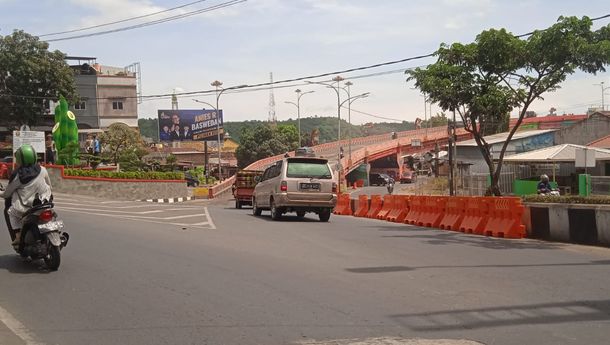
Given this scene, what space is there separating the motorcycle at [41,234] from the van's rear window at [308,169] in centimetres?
1071

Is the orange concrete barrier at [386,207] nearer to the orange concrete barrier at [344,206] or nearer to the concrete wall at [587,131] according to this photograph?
the orange concrete barrier at [344,206]

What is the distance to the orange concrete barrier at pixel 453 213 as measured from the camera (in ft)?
54.6

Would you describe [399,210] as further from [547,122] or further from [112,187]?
[547,122]

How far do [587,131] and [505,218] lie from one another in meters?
40.1

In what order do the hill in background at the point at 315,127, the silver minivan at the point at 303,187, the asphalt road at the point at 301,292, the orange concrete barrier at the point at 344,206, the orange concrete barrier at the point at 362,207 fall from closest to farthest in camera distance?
the asphalt road at the point at 301,292 → the silver minivan at the point at 303,187 → the orange concrete barrier at the point at 362,207 → the orange concrete barrier at the point at 344,206 → the hill in background at the point at 315,127

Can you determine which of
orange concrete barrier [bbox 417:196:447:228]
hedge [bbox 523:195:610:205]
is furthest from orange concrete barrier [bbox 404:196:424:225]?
hedge [bbox 523:195:610:205]

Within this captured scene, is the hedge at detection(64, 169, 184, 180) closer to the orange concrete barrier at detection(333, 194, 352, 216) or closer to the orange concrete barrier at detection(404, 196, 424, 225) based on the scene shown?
the orange concrete barrier at detection(333, 194, 352, 216)

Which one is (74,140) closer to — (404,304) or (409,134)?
(404,304)

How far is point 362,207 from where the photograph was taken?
24.8m

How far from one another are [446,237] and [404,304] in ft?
25.8

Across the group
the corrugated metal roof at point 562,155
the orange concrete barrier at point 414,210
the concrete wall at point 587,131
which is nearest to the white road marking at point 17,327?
the orange concrete barrier at point 414,210

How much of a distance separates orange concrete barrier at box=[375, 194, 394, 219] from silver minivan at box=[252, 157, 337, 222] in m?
3.04

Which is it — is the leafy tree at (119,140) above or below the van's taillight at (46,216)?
above

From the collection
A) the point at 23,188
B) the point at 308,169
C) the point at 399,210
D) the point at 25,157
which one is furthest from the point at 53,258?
the point at 399,210
